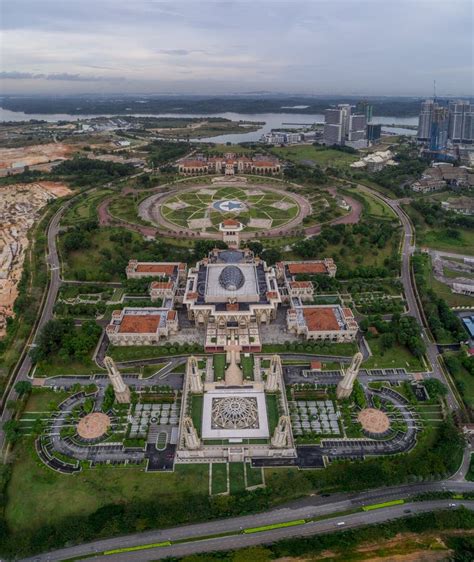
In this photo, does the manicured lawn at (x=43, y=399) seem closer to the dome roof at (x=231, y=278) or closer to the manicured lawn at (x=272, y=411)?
the manicured lawn at (x=272, y=411)

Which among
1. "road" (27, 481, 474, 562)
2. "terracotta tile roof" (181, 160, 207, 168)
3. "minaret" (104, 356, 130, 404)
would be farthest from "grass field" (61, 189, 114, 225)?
"road" (27, 481, 474, 562)

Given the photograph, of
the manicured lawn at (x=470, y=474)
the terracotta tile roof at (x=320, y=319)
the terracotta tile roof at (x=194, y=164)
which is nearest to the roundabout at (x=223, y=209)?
the terracotta tile roof at (x=194, y=164)

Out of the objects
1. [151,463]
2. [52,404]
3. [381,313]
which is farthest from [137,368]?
[381,313]

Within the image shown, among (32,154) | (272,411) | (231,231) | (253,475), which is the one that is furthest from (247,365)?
(32,154)

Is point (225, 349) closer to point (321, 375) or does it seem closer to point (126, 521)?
point (321, 375)

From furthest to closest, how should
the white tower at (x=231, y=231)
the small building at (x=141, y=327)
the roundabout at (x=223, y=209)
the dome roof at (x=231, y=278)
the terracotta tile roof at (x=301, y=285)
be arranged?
the roundabout at (x=223, y=209) → the white tower at (x=231, y=231) → the terracotta tile roof at (x=301, y=285) → the dome roof at (x=231, y=278) → the small building at (x=141, y=327)

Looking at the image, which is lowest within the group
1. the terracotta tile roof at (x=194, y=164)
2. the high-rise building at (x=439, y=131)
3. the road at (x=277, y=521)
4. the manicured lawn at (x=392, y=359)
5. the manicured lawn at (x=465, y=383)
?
the road at (x=277, y=521)

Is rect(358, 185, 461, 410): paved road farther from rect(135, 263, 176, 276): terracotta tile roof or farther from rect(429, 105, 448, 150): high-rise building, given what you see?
rect(429, 105, 448, 150): high-rise building
